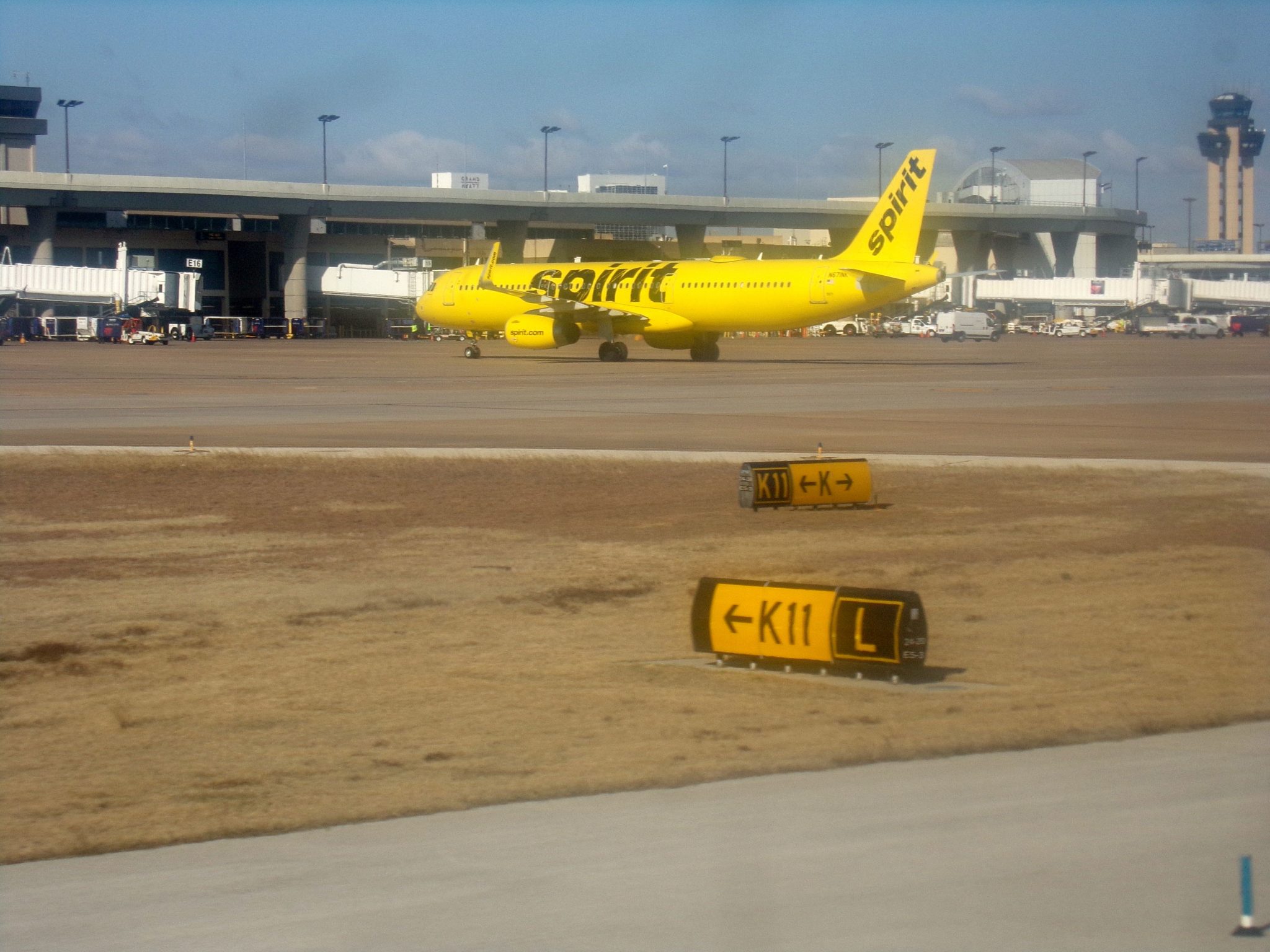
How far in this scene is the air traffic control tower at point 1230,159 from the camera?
78.9 ft

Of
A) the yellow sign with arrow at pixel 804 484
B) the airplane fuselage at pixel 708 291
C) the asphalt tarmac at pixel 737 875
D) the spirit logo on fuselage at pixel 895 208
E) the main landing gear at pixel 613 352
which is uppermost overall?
the spirit logo on fuselage at pixel 895 208

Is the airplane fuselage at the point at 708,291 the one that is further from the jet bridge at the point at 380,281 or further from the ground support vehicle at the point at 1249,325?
the ground support vehicle at the point at 1249,325

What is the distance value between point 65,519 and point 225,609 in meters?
6.59

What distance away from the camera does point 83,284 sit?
101m

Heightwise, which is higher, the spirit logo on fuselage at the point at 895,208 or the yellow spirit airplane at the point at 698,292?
the spirit logo on fuselage at the point at 895,208

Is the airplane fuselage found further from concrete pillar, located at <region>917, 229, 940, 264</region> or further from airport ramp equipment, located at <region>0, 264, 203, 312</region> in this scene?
airport ramp equipment, located at <region>0, 264, 203, 312</region>

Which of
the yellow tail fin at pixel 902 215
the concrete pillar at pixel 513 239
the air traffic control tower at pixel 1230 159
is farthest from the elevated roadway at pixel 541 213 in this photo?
the yellow tail fin at pixel 902 215

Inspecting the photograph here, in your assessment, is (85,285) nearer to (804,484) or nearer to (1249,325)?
(1249,325)

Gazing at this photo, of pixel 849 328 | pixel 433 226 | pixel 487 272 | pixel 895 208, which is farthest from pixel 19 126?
pixel 895 208

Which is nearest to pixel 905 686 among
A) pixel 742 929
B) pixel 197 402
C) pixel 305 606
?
pixel 742 929

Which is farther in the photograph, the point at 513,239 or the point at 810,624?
the point at 513,239

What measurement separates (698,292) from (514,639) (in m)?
46.0

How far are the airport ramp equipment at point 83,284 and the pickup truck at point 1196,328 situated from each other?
238 ft

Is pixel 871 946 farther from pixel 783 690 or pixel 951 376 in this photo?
pixel 951 376
